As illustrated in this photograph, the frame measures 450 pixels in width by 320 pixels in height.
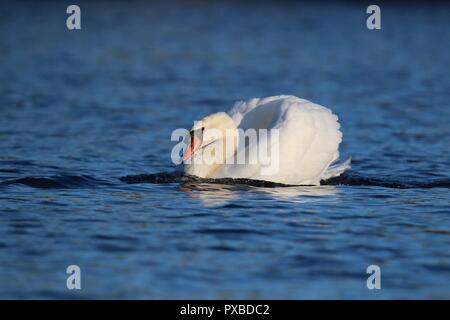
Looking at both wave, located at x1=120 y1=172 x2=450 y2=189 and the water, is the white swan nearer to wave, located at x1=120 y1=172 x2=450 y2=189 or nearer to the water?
wave, located at x1=120 y1=172 x2=450 y2=189

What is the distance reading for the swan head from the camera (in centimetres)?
1123

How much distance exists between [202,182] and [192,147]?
0.44 meters

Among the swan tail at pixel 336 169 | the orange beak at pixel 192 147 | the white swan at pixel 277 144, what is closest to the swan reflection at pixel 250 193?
the white swan at pixel 277 144

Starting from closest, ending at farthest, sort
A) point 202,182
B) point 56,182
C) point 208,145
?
point 202,182, point 56,182, point 208,145

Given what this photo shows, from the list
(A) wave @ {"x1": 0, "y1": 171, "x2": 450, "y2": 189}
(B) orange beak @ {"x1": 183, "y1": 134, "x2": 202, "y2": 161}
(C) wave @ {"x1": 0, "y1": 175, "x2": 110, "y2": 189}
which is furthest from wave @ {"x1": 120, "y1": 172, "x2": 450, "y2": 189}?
(C) wave @ {"x1": 0, "y1": 175, "x2": 110, "y2": 189}

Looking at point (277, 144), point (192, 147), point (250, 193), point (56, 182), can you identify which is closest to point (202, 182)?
point (192, 147)

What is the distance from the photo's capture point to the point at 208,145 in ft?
37.5

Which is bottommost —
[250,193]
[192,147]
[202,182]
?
[250,193]

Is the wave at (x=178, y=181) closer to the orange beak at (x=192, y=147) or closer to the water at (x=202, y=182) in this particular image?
the water at (x=202, y=182)

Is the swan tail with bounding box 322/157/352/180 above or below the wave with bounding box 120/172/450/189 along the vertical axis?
above

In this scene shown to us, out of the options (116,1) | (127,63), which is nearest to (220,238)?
(127,63)

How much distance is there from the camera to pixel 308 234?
9.15 meters

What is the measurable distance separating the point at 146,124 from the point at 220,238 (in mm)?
7270

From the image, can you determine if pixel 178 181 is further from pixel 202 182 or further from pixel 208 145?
pixel 208 145
